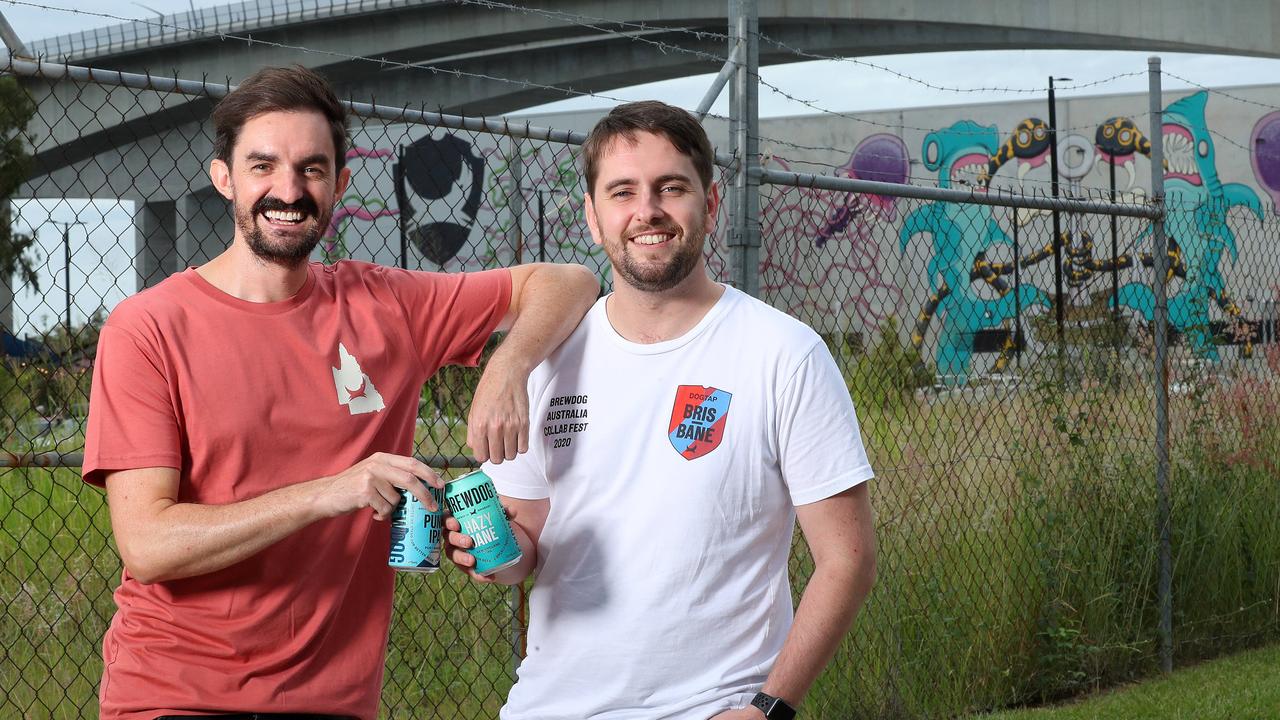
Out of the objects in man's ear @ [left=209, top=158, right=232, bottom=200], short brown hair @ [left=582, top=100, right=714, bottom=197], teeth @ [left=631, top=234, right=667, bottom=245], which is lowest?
teeth @ [left=631, top=234, right=667, bottom=245]

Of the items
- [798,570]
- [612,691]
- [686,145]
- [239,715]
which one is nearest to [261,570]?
[239,715]

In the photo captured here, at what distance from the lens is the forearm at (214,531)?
2.09 metres

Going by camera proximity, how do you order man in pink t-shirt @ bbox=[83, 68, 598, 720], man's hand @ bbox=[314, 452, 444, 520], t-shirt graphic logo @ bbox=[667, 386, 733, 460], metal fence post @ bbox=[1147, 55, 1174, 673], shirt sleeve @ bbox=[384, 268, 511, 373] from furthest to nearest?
1. metal fence post @ bbox=[1147, 55, 1174, 673]
2. shirt sleeve @ bbox=[384, 268, 511, 373]
3. t-shirt graphic logo @ bbox=[667, 386, 733, 460]
4. man in pink t-shirt @ bbox=[83, 68, 598, 720]
5. man's hand @ bbox=[314, 452, 444, 520]

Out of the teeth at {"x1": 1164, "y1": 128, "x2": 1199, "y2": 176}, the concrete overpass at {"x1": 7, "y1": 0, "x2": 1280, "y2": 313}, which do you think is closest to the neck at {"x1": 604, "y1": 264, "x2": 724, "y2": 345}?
the concrete overpass at {"x1": 7, "y1": 0, "x2": 1280, "y2": 313}

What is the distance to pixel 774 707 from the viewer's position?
2168mm

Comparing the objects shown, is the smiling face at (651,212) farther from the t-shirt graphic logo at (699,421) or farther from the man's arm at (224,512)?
the man's arm at (224,512)

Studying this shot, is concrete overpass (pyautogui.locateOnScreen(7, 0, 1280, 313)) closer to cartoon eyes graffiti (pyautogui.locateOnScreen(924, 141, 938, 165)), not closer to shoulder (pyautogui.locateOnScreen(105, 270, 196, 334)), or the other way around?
cartoon eyes graffiti (pyautogui.locateOnScreen(924, 141, 938, 165))

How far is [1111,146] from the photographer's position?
29.8 metres

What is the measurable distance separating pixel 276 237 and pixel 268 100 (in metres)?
0.26

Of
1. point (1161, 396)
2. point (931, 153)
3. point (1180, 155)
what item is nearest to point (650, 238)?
point (1161, 396)

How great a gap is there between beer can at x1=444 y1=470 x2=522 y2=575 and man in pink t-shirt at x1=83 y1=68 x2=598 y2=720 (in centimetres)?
12

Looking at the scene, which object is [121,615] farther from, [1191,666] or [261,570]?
[1191,666]

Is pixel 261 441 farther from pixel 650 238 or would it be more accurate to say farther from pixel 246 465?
pixel 650 238

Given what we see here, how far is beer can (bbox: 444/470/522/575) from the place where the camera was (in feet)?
7.13
